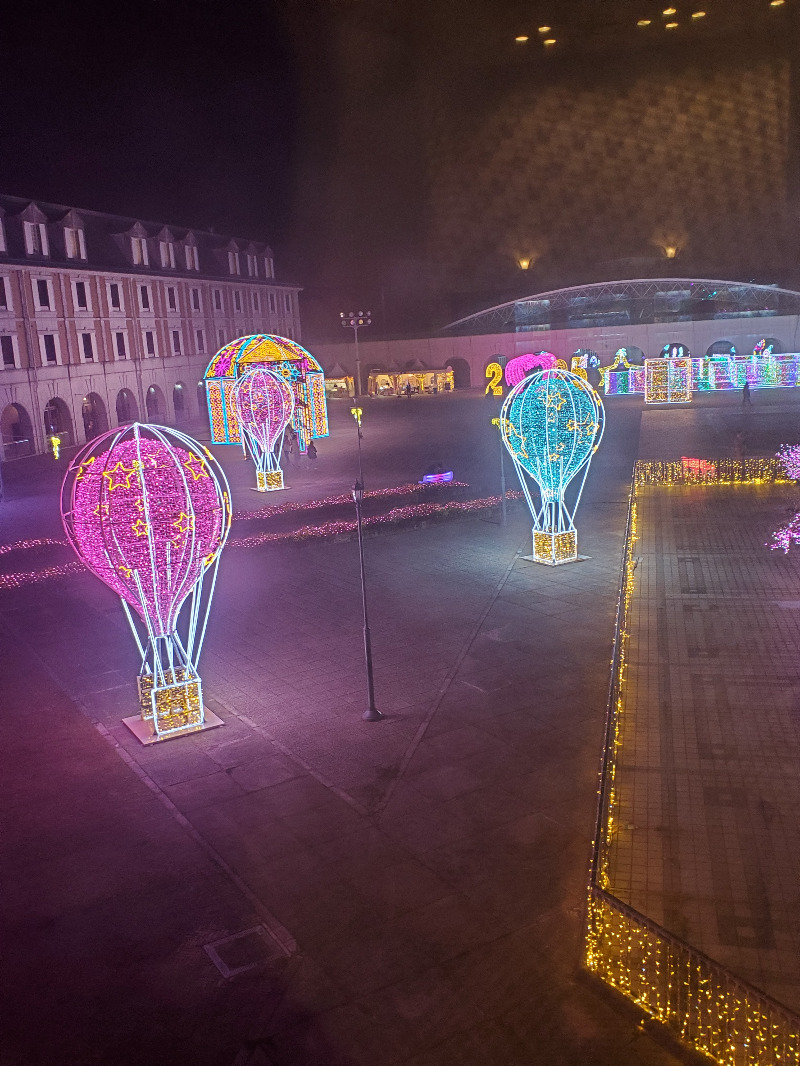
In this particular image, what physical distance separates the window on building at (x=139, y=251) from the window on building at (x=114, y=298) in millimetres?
2513

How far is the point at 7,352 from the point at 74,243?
7.20 meters

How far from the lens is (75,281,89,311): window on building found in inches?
1554

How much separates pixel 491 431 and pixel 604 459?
843 centimetres

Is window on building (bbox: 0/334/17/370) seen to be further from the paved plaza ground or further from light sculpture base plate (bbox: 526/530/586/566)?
light sculpture base plate (bbox: 526/530/586/566)

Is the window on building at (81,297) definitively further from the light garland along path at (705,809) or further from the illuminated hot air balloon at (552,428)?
the light garland along path at (705,809)

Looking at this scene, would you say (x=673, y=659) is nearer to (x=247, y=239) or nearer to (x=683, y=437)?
(x=683, y=437)

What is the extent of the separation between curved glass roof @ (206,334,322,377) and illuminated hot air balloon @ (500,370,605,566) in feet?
54.2

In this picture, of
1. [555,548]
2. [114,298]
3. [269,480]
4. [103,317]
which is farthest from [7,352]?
[555,548]

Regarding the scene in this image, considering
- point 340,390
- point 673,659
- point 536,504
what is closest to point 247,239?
point 340,390

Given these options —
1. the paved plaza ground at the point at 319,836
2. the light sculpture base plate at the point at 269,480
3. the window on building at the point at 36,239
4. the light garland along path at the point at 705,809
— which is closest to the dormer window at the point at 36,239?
the window on building at the point at 36,239

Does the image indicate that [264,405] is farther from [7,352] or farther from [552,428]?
[7,352]

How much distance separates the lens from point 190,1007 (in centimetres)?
688

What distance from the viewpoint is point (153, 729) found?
1192 cm

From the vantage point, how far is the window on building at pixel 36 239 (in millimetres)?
36562
